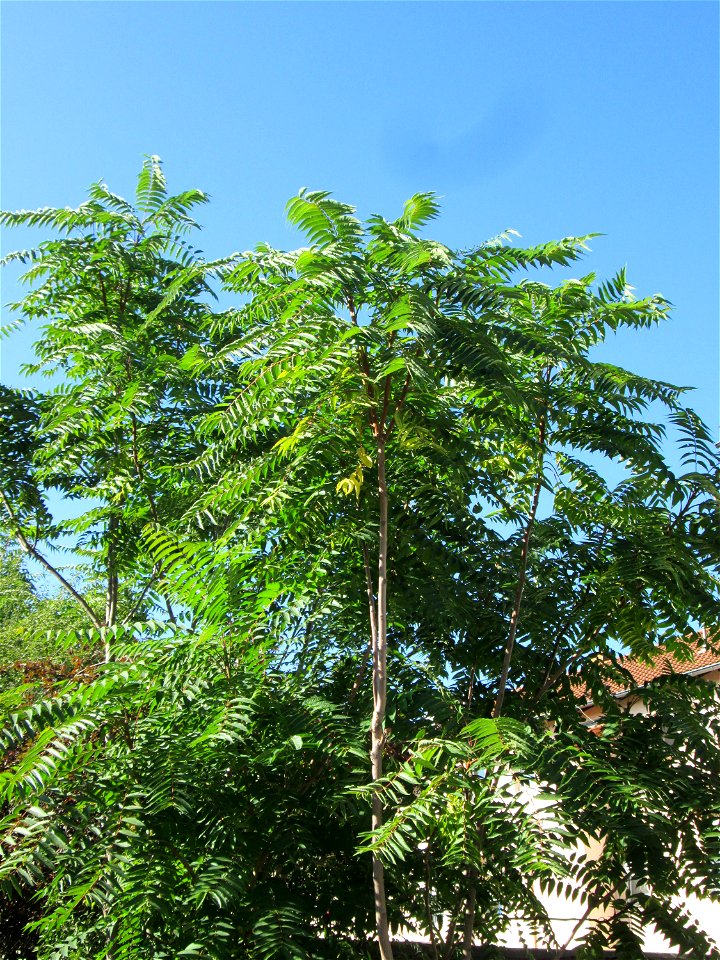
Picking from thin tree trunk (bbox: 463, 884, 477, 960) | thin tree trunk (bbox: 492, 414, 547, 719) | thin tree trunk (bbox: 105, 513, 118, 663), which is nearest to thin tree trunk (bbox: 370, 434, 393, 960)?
thin tree trunk (bbox: 463, 884, 477, 960)

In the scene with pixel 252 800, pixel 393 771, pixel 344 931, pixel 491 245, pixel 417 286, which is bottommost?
pixel 344 931

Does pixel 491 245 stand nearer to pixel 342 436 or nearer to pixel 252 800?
pixel 342 436

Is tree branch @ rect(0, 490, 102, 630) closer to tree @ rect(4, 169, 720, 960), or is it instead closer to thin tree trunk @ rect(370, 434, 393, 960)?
tree @ rect(4, 169, 720, 960)

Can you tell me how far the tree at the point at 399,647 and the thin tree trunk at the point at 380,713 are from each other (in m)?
0.01

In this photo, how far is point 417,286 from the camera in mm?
4742

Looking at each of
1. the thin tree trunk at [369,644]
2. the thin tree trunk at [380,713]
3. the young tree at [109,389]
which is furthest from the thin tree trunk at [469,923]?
the young tree at [109,389]

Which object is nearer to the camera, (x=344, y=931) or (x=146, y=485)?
(x=344, y=931)

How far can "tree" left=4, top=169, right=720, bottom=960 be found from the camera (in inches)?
164

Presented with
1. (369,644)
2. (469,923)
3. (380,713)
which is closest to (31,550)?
(369,644)

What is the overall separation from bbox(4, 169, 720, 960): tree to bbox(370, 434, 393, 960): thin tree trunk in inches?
0.6

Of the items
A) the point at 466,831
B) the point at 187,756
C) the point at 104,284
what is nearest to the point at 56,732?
the point at 187,756

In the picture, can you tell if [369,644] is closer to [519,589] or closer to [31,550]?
[519,589]

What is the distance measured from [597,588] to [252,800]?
7.60ft

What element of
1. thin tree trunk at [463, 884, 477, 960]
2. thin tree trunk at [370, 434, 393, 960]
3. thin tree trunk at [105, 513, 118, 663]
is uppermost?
thin tree trunk at [105, 513, 118, 663]
